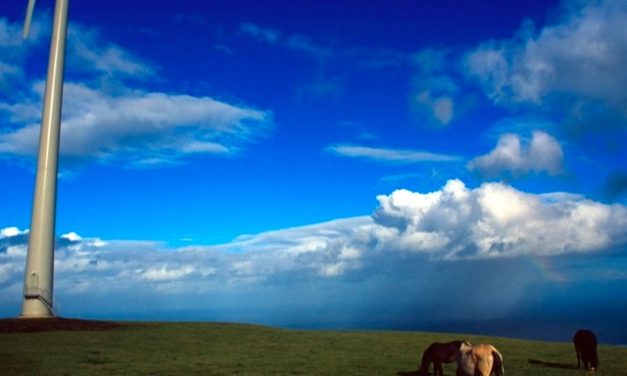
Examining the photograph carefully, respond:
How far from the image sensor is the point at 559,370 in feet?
90.3

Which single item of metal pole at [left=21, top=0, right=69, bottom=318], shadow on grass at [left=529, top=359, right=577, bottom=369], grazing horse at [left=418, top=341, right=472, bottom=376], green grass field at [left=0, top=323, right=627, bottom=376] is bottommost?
shadow on grass at [left=529, top=359, right=577, bottom=369]

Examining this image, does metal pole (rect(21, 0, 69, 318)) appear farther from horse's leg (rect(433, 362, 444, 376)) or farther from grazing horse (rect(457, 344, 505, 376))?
grazing horse (rect(457, 344, 505, 376))

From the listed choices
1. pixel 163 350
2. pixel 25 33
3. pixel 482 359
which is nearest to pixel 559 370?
pixel 482 359

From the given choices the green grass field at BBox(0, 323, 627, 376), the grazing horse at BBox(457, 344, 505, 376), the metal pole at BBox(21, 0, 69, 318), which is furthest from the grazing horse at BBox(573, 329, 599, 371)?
the metal pole at BBox(21, 0, 69, 318)

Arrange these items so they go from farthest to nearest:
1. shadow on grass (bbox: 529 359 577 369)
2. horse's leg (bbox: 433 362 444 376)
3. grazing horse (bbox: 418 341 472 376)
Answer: shadow on grass (bbox: 529 359 577 369) < horse's leg (bbox: 433 362 444 376) < grazing horse (bbox: 418 341 472 376)

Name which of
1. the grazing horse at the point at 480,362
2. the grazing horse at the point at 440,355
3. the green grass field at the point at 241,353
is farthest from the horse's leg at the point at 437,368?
the grazing horse at the point at 480,362

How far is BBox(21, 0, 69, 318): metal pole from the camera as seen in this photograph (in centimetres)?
4962

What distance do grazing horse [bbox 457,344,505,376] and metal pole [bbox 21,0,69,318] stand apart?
1643 inches

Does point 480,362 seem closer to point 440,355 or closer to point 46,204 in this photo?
point 440,355

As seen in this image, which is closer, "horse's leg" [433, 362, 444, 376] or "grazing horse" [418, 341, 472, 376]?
"grazing horse" [418, 341, 472, 376]

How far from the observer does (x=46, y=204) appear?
50.3 meters

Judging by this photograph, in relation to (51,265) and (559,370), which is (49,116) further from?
(559,370)

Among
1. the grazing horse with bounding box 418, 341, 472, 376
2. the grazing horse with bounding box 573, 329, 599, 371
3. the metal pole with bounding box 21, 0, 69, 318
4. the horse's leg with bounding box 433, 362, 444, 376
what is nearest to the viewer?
the grazing horse with bounding box 418, 341, 472, 376

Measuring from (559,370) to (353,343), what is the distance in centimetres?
1768
